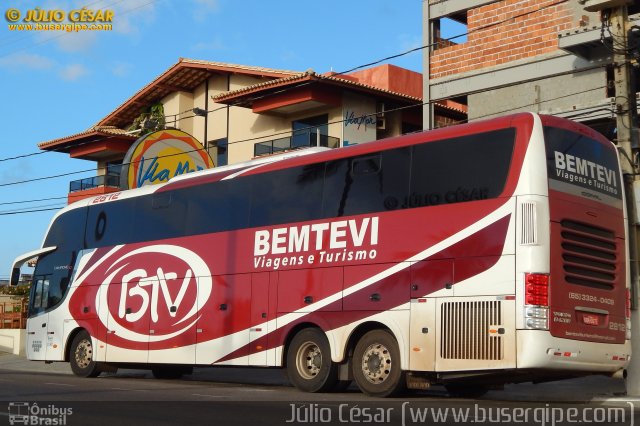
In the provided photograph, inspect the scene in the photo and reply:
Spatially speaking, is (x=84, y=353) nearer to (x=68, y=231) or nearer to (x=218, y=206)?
(x=68, y=231)

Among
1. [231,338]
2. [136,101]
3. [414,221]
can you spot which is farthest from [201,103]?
[414,221]

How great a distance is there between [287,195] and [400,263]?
306 centimetres

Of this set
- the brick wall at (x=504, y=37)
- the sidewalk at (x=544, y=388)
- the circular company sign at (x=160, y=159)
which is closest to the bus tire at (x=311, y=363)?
the sidewalk at (x=544, y=388)

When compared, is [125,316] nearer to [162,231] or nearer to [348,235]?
[162,231]

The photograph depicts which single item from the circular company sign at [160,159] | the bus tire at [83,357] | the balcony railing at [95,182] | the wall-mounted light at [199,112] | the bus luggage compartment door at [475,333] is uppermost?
the wall-mounted light at [199,112]

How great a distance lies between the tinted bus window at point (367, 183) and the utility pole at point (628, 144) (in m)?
3.76

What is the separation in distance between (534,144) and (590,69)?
15874 millimetres

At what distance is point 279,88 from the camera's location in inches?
1390

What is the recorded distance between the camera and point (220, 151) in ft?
133

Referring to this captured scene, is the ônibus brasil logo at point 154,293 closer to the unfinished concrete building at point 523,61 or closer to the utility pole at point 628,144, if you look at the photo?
the utility pole at point 628,144

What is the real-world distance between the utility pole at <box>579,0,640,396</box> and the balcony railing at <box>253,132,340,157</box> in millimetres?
18231

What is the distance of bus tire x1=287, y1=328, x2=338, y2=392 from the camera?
48.9ft

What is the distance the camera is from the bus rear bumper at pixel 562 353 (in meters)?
12.1

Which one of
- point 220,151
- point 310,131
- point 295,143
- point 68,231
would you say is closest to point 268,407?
point 68,231
